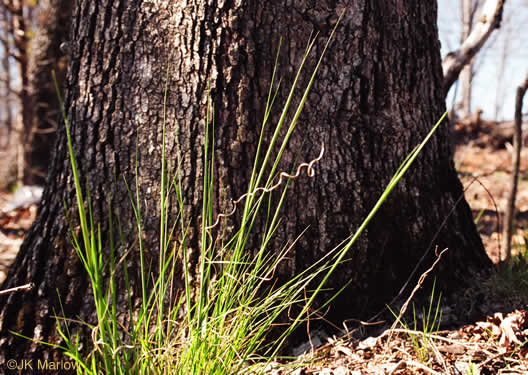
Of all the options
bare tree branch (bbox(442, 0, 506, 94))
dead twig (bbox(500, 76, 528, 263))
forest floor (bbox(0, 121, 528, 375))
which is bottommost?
forest floor (bbox(0, 121, 528, 375))

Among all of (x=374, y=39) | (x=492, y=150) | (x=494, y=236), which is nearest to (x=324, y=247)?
(x=374, y=39)

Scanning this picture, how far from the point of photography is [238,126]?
144 cm

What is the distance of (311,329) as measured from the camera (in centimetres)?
152

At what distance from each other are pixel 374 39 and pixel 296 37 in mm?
311

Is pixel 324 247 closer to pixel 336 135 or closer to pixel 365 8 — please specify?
pixel 336 135

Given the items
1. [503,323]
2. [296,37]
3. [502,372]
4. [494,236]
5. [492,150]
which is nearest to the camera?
[502,372]

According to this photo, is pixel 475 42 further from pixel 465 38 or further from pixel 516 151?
pixel 465 38

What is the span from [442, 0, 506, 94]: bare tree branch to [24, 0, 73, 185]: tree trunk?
4314mm

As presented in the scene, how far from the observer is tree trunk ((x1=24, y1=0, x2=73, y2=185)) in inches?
189

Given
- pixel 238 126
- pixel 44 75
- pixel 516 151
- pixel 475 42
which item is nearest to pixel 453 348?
pixel 238 126

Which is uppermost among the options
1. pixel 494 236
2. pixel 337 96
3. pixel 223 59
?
pixel 223 59

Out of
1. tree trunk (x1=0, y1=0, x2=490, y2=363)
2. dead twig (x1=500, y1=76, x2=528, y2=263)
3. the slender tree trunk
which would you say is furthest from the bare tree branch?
tree trunk (x1=0, y1=0, x2=490, y2=363)

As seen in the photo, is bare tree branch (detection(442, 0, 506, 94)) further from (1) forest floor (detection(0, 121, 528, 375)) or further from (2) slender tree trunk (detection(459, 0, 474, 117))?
(1) forest floor (detection(0, 121, 528, 375))

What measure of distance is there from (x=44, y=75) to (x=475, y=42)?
4.73 meters
